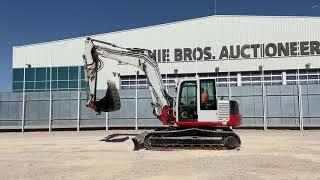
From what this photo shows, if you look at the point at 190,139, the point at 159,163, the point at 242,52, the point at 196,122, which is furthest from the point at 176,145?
the point at 242,52

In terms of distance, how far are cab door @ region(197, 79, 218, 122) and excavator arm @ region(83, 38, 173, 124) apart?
184cm

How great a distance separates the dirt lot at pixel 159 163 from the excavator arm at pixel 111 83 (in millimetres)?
1899

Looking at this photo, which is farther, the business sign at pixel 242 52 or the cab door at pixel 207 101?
the business sign at pixel 242 52

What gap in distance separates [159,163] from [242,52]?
81.0 ft

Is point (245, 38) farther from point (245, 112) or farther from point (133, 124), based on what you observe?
point (133, 124)

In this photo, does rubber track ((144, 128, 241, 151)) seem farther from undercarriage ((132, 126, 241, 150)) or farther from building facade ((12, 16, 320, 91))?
building facade ((12, 16, 320, 91))

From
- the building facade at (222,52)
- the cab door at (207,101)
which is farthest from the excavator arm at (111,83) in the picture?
the building facade at (222,52)

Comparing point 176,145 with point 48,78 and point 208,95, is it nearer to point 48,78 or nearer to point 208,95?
point 208,95

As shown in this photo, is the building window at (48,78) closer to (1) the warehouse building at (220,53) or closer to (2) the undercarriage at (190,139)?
(1) the warehouse building at (220,53)

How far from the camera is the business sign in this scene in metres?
35.3

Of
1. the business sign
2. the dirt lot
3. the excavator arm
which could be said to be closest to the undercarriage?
the dirt lot

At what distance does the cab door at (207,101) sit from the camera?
54.9 ft

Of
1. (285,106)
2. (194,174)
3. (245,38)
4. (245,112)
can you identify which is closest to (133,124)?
(245,112)

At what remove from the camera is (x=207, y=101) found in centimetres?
1681
